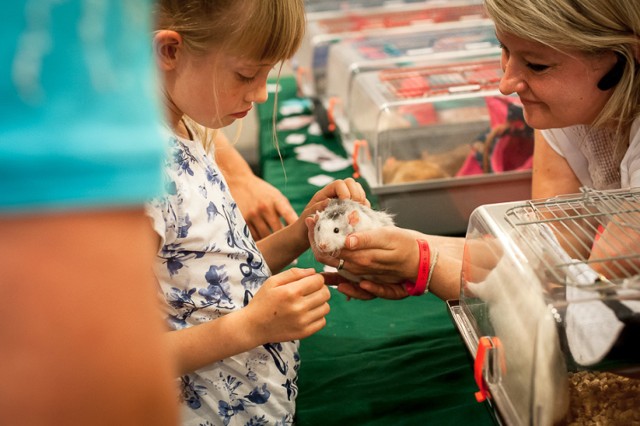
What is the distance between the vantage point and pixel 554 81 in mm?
1150

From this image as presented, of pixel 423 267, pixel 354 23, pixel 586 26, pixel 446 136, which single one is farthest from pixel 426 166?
pixel 354 23

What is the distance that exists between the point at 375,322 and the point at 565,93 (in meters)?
0.67

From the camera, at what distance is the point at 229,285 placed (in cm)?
112

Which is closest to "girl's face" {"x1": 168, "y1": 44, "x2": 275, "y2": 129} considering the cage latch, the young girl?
the young girl

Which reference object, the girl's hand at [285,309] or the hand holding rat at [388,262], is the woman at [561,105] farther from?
the girl's hand at [285,309]

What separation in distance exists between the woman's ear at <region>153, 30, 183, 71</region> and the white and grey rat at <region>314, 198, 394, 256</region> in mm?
401

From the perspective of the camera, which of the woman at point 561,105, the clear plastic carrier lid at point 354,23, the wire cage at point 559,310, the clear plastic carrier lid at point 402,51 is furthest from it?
the clear plastic carrier lid at point 354,23

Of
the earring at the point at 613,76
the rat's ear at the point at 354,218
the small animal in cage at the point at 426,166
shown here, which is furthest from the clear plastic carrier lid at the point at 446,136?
the earring at the point at 613,76

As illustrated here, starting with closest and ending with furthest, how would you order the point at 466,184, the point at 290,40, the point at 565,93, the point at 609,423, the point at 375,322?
the point at 609,423, the point at 290,40, the point at 565,93, the point at 375,322, the point at 466,184

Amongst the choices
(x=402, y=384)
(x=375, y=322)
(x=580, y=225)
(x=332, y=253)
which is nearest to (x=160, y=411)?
(x=580, y=225)

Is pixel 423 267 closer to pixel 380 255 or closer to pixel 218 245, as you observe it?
pixel 380 255

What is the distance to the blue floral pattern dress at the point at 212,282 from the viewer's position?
3.38 ft

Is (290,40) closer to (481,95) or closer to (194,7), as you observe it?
(194,7)

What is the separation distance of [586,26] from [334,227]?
0.54 metres
